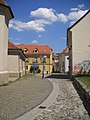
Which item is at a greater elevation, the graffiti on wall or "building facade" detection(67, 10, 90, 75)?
"building facade" detection(67, 10, 90, 75)

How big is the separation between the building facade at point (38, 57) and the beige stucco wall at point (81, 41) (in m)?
41.0

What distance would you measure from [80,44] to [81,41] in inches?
17.3

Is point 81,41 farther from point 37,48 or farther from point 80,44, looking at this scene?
point 37,48

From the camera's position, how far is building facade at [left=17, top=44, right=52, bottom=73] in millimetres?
75488

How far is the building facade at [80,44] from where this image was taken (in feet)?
107

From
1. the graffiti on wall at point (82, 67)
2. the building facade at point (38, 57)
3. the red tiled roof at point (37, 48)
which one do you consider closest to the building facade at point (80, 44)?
the graffiti on wall at point (82, 67)

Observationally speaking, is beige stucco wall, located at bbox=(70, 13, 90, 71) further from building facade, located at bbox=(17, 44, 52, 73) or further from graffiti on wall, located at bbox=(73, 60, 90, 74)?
building facade, located at bbox=(17, 44, 52, 73)

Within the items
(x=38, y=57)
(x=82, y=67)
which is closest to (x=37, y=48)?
(x=38, y=57)

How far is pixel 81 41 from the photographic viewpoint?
32750 mm

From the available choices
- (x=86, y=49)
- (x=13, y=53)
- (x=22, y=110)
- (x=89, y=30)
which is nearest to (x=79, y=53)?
(x=86, y=49)

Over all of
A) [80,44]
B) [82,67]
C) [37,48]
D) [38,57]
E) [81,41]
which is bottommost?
[82,67]

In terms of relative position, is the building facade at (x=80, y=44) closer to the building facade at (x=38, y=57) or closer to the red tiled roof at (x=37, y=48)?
the building facade at (x=38, y=57)

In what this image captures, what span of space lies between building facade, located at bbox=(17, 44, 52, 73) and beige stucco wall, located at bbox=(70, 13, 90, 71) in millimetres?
41029

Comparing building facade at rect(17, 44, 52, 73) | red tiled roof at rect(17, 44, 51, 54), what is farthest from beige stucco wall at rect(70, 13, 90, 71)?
red tiled roof at rect(17, 44, 51, 54)
